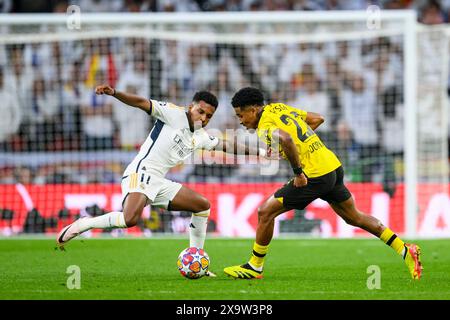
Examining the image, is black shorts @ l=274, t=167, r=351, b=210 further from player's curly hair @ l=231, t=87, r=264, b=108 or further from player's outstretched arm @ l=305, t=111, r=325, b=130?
player's curly hair @ l=231, t=87, r=264, b=108

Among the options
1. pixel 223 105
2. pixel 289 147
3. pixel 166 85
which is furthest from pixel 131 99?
pixel 223 105

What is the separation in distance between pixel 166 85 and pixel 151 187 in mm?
8672

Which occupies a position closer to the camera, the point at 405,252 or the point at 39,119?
the point at 405,252

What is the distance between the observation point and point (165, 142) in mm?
9766

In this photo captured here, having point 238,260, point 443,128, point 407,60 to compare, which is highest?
point 407,60

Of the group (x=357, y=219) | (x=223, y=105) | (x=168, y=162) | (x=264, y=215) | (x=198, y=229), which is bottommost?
(x=198, y=229)

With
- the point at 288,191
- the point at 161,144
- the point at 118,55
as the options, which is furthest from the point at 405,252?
the point at 118,55

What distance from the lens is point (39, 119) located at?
59.9 ft

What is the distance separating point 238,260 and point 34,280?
3.44 m

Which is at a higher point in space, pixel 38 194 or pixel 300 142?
pixel 300 142

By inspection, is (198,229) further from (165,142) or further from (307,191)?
(307,191)

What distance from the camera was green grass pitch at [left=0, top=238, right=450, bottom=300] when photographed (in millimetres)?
Answer: 8016

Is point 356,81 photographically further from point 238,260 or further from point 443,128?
point 238,260

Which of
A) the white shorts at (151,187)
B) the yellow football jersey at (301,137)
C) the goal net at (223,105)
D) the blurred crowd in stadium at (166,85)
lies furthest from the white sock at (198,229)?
the blurred crowd in stadium at (166,85)
